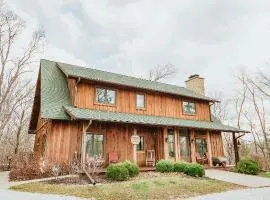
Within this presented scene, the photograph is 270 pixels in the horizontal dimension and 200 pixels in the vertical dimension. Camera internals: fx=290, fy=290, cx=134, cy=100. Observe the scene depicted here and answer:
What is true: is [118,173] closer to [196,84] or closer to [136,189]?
[136,189]

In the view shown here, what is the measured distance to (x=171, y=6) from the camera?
534 inches

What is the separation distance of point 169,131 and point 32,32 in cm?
1587

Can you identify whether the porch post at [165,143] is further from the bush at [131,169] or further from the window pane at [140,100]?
the bush at [131,169]

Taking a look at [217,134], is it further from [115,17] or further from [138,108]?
[115,17]

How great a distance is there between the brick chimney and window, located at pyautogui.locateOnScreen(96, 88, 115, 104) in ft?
35.6

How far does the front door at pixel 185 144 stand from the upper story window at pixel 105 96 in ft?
18.7

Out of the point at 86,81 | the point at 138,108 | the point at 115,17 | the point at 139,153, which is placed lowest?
the point at 139,153

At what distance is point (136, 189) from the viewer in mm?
11117

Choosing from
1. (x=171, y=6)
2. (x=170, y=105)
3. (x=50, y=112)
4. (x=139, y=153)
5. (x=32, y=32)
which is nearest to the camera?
(x=171, y=6)

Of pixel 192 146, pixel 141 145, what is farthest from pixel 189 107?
pixel 141 145

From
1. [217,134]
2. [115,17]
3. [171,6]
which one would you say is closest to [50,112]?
[115,17]

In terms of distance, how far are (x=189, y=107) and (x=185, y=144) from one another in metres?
3.51

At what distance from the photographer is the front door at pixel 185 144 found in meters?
20.8

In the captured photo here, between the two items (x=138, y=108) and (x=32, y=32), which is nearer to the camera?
(x=138, y=108)
